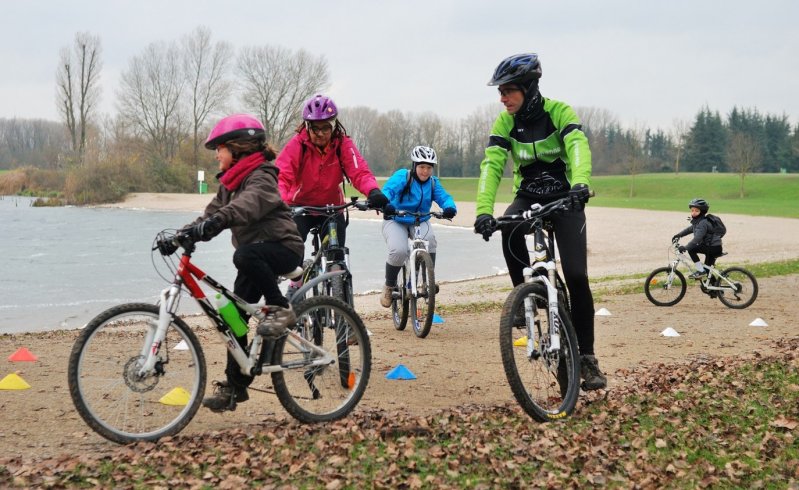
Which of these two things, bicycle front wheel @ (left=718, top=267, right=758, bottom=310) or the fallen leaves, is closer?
the fallen leaves

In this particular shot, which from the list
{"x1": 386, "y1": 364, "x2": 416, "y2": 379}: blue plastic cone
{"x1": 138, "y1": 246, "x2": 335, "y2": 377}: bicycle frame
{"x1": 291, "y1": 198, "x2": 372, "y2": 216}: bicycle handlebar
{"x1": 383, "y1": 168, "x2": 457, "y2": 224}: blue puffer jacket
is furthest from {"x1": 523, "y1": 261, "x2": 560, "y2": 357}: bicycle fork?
{"x1": 383, "y1": 168, "x2": 457, "y2": 224}: blue puffer jacket

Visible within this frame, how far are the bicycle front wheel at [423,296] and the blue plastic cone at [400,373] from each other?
1.85 m

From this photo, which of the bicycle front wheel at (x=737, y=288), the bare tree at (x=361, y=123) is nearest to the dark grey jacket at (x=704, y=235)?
the bicycle front wheel at (x=737, y=288)

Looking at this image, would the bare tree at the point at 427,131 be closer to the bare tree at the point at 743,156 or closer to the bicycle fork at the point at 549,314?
the bare tree at the point at 743,156

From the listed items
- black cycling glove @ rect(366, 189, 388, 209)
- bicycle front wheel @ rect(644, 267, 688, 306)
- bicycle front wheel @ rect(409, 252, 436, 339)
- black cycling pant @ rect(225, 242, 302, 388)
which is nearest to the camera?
black cycling pant @ rect(225, 242, 302, 388)

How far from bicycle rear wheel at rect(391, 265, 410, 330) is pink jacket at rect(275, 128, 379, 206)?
229 centimetres

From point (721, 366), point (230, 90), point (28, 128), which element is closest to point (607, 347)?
point (721, 366)

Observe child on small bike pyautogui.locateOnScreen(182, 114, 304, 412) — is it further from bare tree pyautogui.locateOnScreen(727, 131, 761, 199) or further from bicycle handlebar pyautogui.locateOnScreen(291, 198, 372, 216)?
bare tree pyautogui.locateOnScreen(727, 131, 761, 199)

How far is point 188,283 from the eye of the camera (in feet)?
14.8

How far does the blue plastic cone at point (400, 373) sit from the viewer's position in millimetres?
6438

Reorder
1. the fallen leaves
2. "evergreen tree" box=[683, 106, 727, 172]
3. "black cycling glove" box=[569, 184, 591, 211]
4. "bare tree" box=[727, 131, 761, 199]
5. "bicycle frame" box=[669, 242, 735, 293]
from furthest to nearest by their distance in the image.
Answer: "evergreen tree" box=[683, 106, 727, 172] → "bare tree" box=[727, 131, 761, 199] → "bicycle frame" box=[669, 242, 735, 293] → "black cycling glove" box=[569, 184, 591, 211] → the fallen leaves

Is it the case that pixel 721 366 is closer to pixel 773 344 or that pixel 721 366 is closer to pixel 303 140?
pixel 773 344

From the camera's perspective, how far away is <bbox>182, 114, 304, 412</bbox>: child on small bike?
4695 mm

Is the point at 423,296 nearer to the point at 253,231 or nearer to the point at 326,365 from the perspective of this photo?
the point at 326,365
